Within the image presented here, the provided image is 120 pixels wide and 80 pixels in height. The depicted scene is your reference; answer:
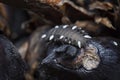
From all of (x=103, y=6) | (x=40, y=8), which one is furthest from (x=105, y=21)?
(x=40, y=8)

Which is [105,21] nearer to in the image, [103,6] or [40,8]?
[103,6]

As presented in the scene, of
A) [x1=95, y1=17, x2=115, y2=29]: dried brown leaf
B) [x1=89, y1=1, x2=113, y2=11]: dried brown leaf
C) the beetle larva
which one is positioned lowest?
[x1=95, y1=17, x2=115, y2=29]: dried brown leaf

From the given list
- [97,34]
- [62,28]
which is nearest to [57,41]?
[62,28]

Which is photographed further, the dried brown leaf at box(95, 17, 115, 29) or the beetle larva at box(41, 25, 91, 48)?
the dried brown leaf at box(95, 17, 115, 29)

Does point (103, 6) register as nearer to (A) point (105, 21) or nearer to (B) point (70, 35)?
(A) point (105, 21)

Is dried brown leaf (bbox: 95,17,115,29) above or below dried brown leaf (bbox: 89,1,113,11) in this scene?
below

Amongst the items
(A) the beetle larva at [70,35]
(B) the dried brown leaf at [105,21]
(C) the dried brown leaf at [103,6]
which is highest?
(C) the dried brown leaf at [103,6]

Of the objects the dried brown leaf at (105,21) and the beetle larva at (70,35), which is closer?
the beetle larva at (70,35)

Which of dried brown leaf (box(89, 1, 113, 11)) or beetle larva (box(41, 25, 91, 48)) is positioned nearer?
beetle larva (box(41, 25, 91, 48))

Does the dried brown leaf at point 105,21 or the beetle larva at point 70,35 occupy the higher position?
the beetle larva at point 70,35
